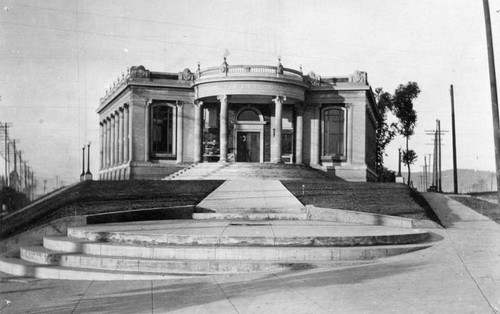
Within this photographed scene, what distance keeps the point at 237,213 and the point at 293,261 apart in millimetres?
8937

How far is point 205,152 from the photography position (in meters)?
42.1

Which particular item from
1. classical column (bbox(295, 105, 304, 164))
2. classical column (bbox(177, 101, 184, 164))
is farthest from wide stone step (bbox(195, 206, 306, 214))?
classical column (bbox(177, 101, 184, 164))

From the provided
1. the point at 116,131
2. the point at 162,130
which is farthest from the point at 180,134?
the point at 116,131

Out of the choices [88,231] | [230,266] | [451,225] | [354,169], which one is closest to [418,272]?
[230,266]

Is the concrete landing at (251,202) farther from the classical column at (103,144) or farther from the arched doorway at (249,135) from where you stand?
the classical column at (103,144)

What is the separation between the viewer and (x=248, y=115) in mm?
42844

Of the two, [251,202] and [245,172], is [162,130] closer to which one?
Result: [245,172]

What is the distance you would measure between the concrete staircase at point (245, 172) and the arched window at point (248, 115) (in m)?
6.45

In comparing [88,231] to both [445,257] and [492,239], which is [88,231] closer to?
[445,257]

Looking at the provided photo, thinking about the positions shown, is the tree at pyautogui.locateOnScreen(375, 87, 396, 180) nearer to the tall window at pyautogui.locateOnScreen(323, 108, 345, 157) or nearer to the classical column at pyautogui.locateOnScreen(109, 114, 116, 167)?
the tall window at pyautogui.locateOnScreen(323, 108, 345, 157)

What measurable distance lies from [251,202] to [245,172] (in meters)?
11.4

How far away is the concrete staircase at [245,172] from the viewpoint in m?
34.3

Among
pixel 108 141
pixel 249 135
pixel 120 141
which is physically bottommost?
pixel 120 141

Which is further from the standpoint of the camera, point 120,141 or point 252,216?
point 120,141
